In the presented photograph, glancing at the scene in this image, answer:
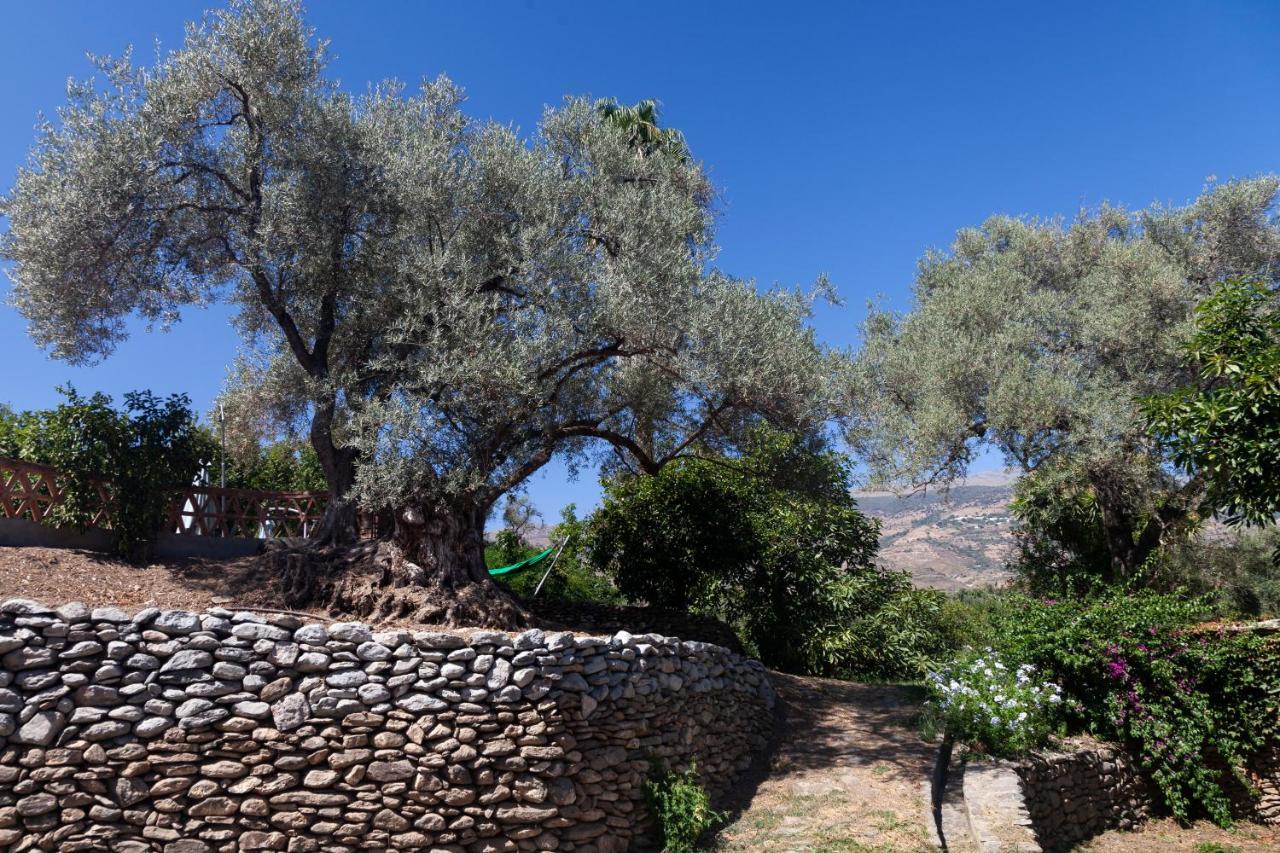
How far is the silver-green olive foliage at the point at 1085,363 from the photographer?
12.6 m

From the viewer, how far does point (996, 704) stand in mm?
8742

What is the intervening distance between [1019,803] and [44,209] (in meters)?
11.0

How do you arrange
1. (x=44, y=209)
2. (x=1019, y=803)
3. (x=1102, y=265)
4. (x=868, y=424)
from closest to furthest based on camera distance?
(x=1019, y=803)
(x=44, y=209)
(x=868, y=424)
(x=1102, y=265)

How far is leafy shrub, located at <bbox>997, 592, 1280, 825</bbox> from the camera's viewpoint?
9.38 m

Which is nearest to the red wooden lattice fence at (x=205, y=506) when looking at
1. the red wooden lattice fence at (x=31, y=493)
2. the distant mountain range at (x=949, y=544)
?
the red wooden lattice fence at (x=31, y=493)

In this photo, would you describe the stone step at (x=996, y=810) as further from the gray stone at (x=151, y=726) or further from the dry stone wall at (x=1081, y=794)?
the gray stone at (x=151, y=726)

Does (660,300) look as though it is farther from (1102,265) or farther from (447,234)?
(1102,265)

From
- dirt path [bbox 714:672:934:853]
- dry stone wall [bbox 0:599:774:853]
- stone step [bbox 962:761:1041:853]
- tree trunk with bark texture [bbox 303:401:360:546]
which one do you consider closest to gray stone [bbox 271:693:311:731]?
dry stone wall [bbox 0:599:774:853]

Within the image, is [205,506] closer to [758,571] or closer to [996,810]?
[758,571]

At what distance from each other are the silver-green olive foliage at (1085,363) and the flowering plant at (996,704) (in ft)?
11.1

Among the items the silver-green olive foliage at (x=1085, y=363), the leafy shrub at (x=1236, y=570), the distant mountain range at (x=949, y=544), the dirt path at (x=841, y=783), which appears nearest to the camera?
the dirt path at (x=841, y=783)

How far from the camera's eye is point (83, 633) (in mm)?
5785

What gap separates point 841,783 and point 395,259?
7332 mm

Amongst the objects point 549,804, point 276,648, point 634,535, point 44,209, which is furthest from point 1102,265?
point 44,209
